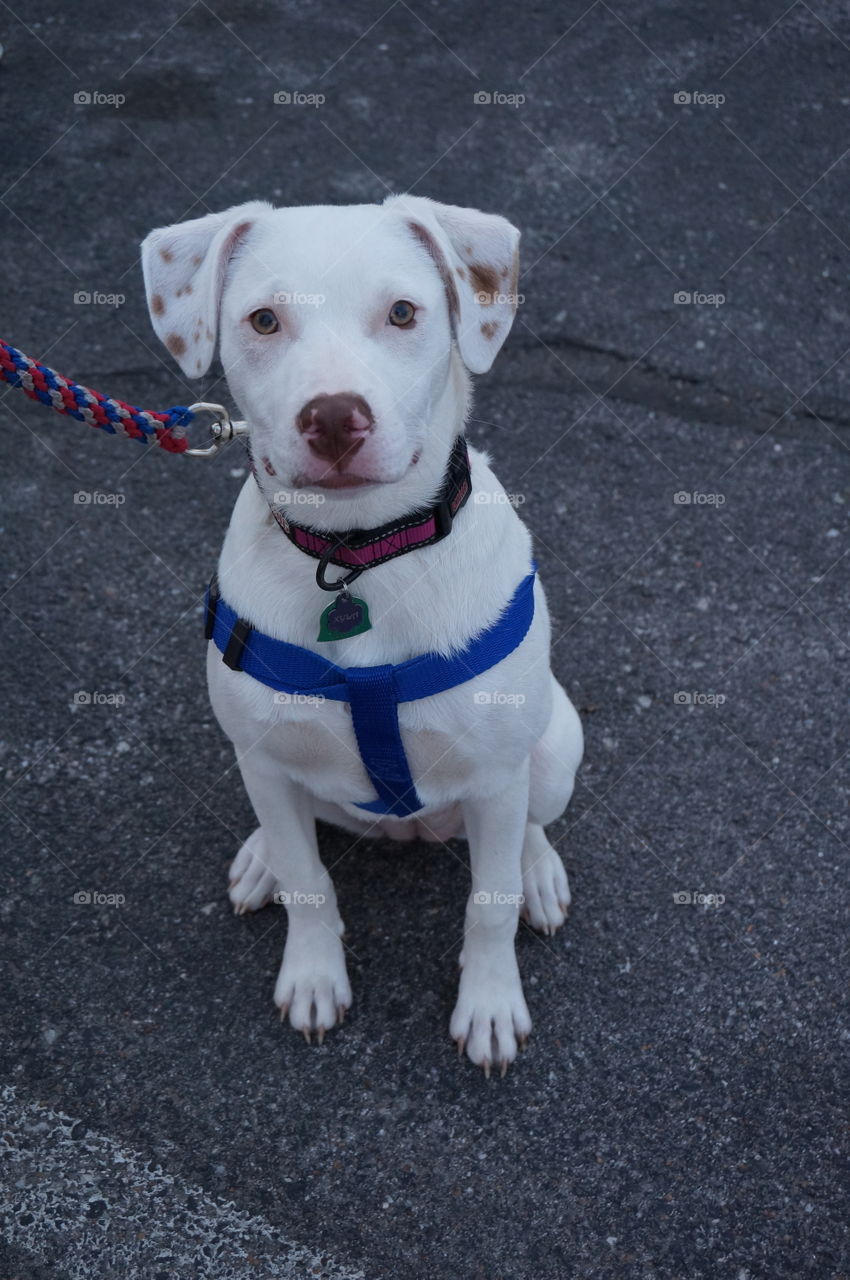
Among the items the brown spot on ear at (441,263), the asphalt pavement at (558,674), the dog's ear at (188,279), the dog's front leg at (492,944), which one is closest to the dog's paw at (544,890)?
the asphalt pavement at (558,674)

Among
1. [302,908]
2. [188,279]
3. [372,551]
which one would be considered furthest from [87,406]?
[302,908]

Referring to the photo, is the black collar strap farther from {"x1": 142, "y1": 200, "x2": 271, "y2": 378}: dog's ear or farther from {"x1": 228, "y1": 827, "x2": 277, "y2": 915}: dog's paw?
{"x1": 228, "y1": 827, "x2": 277, "y2": 915}: dog's paw

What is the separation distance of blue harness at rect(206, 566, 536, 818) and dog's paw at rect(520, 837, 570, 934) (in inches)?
32.4

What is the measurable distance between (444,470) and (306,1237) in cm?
184

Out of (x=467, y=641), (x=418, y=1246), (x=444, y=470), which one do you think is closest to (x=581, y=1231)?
(x=418, y=1246)

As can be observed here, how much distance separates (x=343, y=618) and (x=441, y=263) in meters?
0.76

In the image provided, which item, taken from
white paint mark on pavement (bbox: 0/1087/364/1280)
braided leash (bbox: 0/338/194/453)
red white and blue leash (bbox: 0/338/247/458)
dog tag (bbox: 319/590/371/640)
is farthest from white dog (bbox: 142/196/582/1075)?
white paint mark on pavement (bbox: 0/1087/364/1280)

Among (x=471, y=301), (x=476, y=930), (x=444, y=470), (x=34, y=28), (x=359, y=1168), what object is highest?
(x=471, y=301)

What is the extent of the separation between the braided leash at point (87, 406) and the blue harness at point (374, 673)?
515mm

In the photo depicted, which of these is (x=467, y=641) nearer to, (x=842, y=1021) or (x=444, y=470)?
(x=444, y=470)

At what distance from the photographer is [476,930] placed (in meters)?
2.97

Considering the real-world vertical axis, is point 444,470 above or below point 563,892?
above

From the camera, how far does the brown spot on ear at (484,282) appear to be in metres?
2.31

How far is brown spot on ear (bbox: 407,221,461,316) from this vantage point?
2248 millimetres
